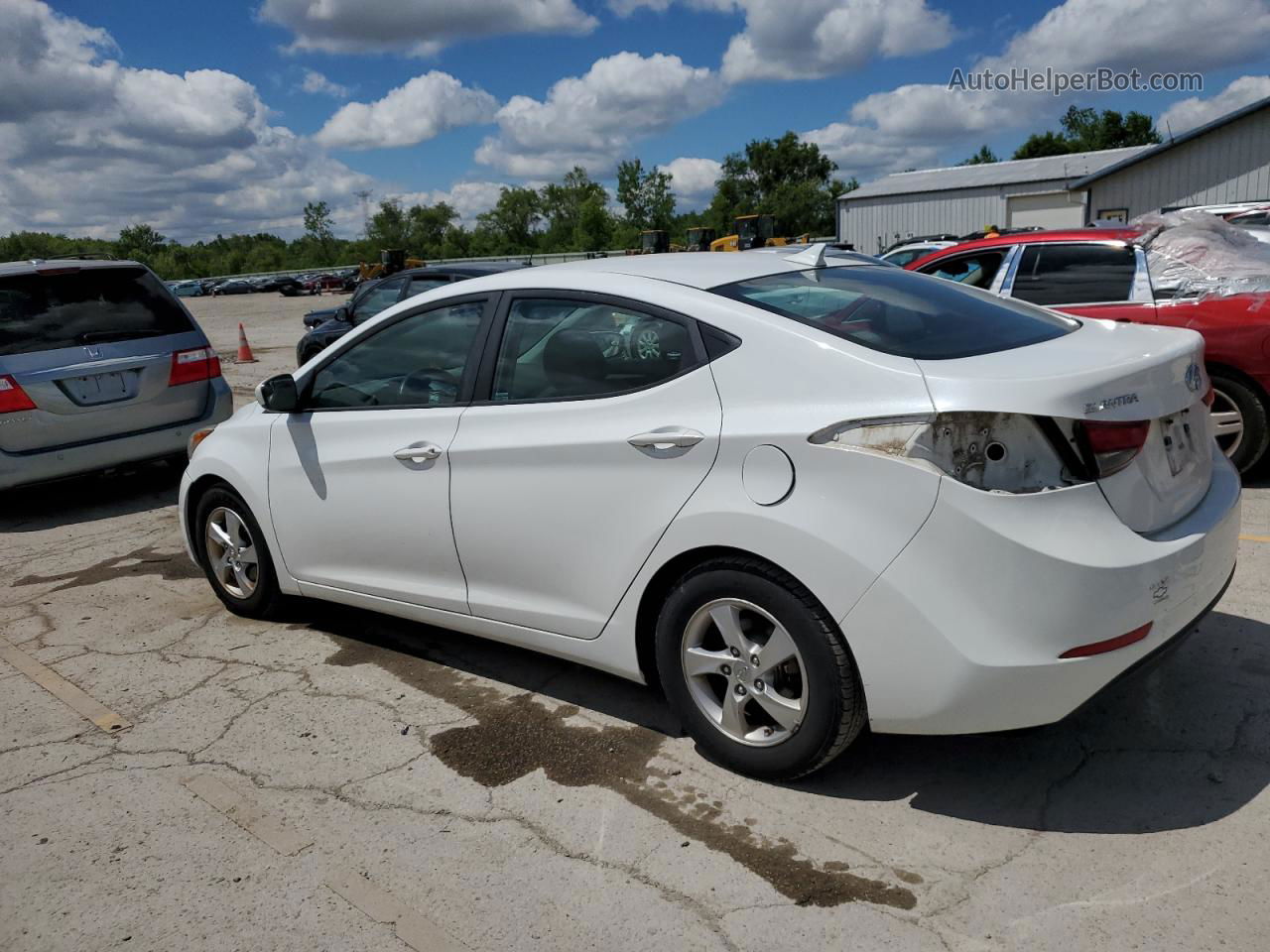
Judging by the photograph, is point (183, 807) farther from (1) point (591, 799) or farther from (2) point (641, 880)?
(2) point (641, 880)

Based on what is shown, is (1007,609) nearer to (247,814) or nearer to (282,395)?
(247,814)

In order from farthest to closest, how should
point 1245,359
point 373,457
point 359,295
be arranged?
point 359,295, point 1245,359, point 373,457

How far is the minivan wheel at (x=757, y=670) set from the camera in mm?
2947

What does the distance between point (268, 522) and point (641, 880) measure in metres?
2.72

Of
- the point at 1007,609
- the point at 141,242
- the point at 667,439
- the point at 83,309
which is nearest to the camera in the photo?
the point at 1007,609

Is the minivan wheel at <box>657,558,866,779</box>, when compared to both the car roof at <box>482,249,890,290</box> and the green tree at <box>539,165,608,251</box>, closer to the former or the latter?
the car roof at <box>482,249,890,290</box>

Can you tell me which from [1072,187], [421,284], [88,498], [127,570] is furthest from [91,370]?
[1072,187]

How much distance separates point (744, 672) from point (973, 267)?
17.6 feet

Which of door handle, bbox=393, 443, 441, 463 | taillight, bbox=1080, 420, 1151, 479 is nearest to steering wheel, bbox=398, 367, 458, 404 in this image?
door handle, bbox=393, 443, 441, 463

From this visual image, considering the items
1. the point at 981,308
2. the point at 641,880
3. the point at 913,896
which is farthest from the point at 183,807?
the point at 981,308

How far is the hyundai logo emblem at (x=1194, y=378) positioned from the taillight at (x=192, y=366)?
6.91m

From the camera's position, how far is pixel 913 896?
2703 mm

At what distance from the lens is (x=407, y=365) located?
4277mm

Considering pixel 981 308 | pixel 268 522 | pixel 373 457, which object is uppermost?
pixel 981 308
